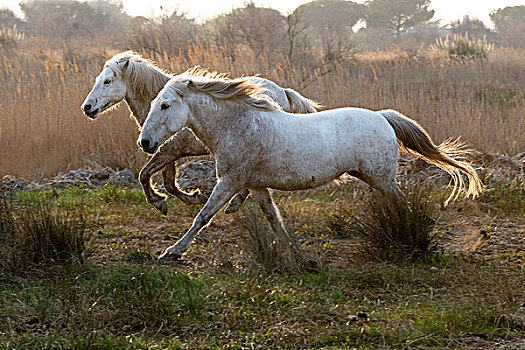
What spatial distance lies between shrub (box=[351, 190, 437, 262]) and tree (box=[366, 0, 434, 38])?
156 feet

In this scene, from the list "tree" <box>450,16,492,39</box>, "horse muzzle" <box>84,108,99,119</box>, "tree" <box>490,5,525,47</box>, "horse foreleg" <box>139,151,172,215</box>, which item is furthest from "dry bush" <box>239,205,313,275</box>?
"tree" <box>450,16,492,39</box>

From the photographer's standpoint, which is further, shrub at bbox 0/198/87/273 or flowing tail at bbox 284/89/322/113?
flowing tail at bbox 284/89/322/113

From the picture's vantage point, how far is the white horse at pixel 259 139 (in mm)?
5230

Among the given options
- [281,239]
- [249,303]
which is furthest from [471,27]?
[249,303]

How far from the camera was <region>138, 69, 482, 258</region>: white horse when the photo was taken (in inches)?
206

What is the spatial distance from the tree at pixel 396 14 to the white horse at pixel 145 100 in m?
46.4

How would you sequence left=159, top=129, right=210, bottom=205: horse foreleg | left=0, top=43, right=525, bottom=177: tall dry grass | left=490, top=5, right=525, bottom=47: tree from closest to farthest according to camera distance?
left=159, top=129, right=210, bottom=205: horse foreleg → left=0, top=43, right=525, bottom=177: tall dry grass → left=490, top=5, right=525, bottom=47: tree

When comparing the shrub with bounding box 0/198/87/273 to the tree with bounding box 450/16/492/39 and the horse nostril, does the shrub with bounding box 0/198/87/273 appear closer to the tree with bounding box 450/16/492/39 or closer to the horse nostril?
the horse nostril

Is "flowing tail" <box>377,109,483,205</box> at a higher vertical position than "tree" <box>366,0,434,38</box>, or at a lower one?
lower

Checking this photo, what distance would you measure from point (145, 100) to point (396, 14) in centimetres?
4753

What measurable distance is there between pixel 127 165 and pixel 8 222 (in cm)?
448

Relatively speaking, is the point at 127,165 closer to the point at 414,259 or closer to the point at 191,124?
the point at 191,124

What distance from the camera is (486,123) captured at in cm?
1111

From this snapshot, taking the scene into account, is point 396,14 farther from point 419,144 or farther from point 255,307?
point 255,307
